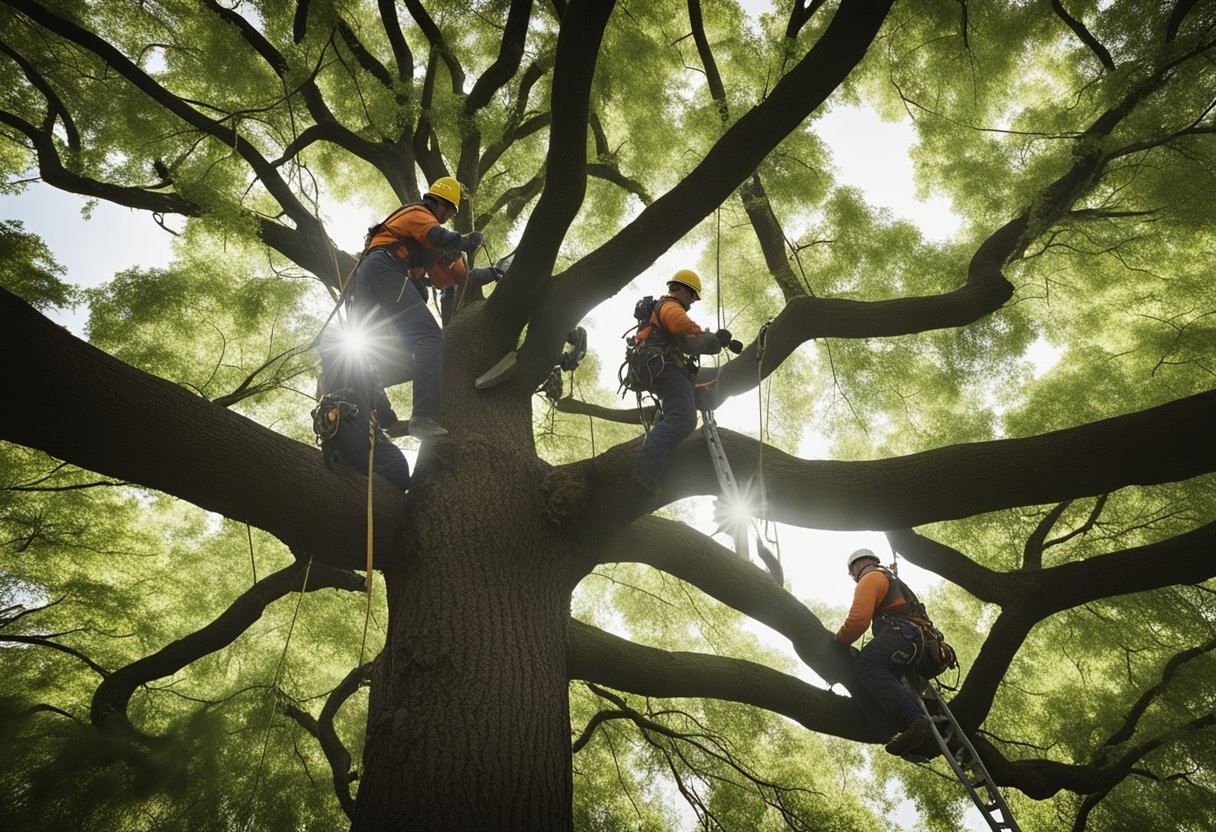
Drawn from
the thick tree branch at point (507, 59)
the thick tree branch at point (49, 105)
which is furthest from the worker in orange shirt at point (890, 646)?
the thick tree branch at point (49, 105)

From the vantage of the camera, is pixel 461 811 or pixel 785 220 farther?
pixel 785 220

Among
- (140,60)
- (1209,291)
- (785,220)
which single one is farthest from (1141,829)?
(140,60)

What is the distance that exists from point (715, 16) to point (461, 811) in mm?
9292

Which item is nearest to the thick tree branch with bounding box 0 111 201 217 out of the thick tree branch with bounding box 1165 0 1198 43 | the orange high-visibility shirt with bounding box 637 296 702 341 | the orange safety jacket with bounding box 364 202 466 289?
the orange safety jacket with bounding box 364 202 466 289

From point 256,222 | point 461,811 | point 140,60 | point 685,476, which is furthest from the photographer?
point 140,60

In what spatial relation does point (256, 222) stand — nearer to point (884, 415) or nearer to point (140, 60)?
point (140, 60)

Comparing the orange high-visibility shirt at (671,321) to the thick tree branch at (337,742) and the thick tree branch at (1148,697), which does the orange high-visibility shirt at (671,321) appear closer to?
the thick tree branch at (337,742)

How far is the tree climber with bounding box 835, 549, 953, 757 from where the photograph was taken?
374 centimetres

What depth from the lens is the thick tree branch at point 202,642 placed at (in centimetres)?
466

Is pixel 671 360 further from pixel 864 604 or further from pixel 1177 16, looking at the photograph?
pixel 1177 16

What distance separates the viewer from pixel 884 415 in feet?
24.1

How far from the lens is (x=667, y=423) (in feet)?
11.3

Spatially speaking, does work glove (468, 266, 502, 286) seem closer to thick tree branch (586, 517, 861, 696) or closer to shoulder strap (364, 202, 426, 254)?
shoulder strap (364, 202, 426, 254)

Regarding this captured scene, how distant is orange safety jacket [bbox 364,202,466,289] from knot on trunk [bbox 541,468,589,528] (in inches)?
68.6
